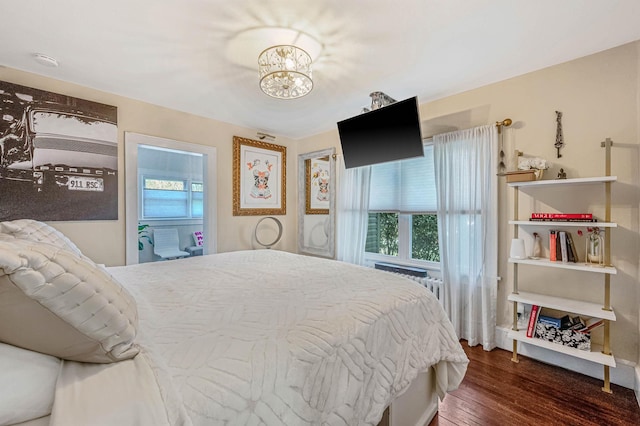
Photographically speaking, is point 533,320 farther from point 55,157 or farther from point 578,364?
point 55,157

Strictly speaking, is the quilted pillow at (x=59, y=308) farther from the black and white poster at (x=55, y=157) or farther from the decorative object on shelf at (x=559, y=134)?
the decorative object on shelf at (x=559, y=134)

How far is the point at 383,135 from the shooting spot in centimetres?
263

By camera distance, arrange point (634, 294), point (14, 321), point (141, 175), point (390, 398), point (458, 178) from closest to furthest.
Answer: point (14, 321), point (390, 398), point (634, 294), point (458, 178), point (141, 175)

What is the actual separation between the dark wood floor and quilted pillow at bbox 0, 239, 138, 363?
181cm

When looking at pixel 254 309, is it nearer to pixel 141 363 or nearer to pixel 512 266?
pixel 141 363

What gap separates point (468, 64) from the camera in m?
2.27

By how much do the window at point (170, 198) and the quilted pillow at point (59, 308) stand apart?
5.22 m

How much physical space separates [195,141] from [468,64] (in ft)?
9.96

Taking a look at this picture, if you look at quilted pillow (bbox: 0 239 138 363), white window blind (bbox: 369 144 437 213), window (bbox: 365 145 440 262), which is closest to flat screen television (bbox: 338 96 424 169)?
white window blind (bbox: 369 144 437 213)

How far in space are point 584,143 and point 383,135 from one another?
1.57 meters

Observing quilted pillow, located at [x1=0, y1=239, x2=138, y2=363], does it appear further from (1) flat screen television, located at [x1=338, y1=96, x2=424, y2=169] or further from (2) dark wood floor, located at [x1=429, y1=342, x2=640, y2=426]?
(1) flat screen television, located at [x1=338, y1=96, x2=424, y2=169]

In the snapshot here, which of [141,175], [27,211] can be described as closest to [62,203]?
[27,211]

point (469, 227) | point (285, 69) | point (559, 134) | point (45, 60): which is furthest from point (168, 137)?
point (559, 134)

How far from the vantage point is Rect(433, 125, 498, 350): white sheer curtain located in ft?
8.31
